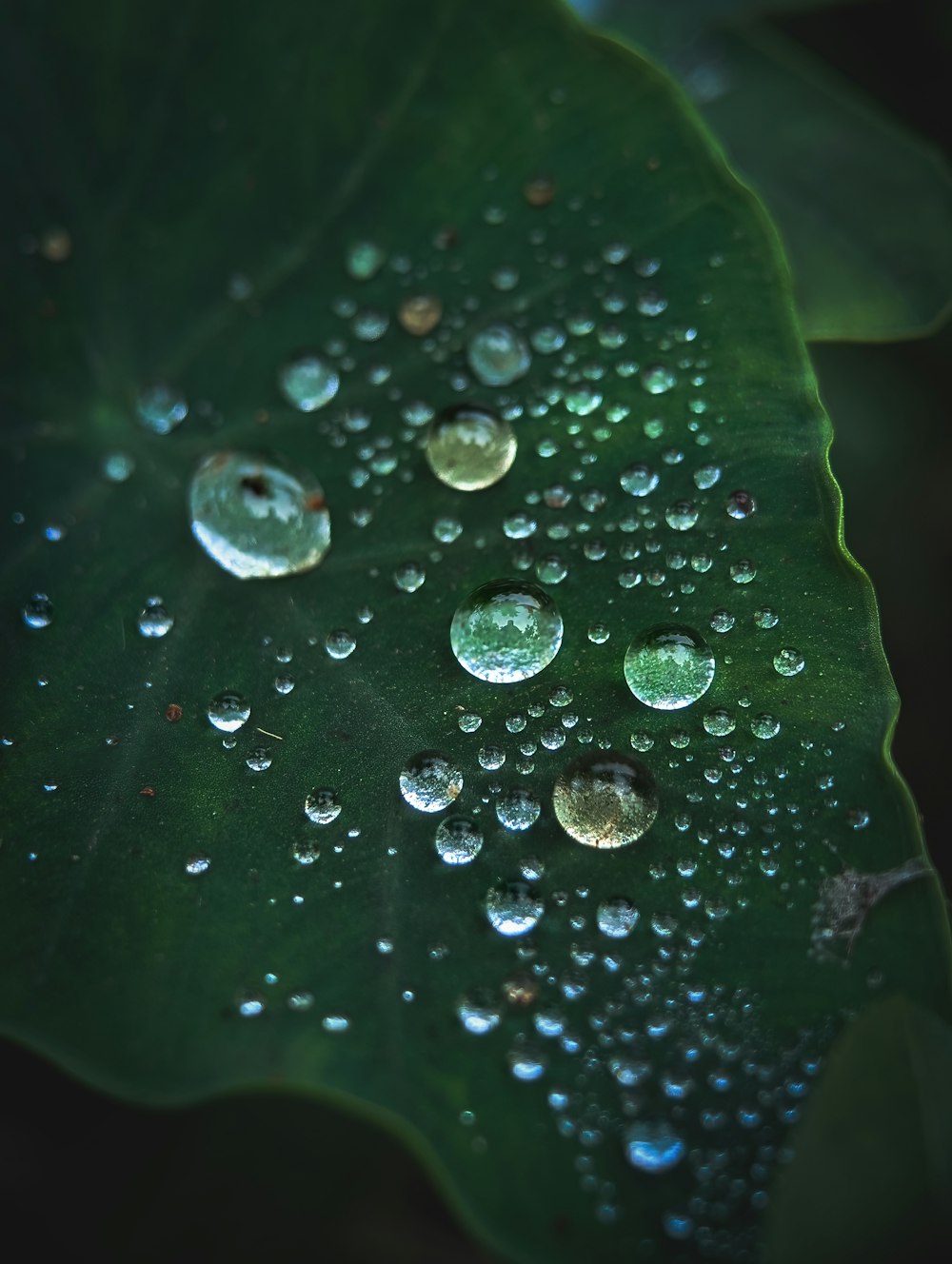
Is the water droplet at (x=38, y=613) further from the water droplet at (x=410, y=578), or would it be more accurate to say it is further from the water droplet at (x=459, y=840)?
the water droplet at (x=459, y=840)

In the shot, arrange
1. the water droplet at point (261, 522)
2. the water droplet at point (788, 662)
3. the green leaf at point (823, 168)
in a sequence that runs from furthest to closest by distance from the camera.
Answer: the green leaf at point (823, 168) < the water droplet at point (261, 522) < the water droplet at point (788, 662)

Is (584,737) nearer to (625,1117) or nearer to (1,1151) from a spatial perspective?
(625,1117)

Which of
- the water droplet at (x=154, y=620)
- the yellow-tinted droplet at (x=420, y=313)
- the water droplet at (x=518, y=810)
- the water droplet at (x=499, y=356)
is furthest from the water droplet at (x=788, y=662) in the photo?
the water droplet at (x=154, y=620)

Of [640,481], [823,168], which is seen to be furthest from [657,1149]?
[823,168]

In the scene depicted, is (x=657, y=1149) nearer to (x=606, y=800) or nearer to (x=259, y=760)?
(x=606, y=800)

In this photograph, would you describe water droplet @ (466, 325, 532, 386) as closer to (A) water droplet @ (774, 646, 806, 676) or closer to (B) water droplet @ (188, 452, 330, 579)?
(B) water droplet @ (188, 452, 330, 579)

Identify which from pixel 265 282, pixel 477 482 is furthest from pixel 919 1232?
pixel 265 282
